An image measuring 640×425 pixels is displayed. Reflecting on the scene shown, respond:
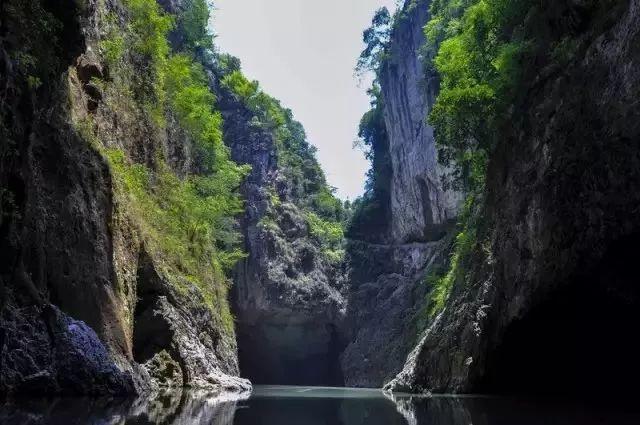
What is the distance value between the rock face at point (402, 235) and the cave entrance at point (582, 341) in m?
14.3

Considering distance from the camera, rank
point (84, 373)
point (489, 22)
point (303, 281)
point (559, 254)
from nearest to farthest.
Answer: point (84, 373)
point (559, 254)
point (489, 22)
point (303, 281)

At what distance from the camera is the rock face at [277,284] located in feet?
111

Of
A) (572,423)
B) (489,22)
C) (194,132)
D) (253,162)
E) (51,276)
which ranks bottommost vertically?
(572,423)

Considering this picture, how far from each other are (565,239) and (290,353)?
30.0m

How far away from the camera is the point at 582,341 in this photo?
43.3 ft

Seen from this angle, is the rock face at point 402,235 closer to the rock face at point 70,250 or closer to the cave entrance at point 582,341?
the cave entrance at point 582,341

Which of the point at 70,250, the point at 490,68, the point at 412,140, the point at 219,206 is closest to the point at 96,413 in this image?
the point at 70,250

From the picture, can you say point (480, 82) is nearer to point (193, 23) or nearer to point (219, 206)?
point (219, 206)

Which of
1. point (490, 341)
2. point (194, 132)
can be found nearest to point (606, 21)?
point (490, 341)

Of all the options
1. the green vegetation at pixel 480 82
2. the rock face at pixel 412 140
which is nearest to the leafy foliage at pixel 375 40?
the rock face at pixel 412 140

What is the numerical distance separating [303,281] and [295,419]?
28429 millimetres

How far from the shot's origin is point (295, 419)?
673 cm

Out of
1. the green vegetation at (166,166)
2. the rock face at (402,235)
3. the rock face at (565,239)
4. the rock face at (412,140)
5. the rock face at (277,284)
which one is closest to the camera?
the rock face at (565,239)

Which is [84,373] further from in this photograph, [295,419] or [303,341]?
[303,341]
